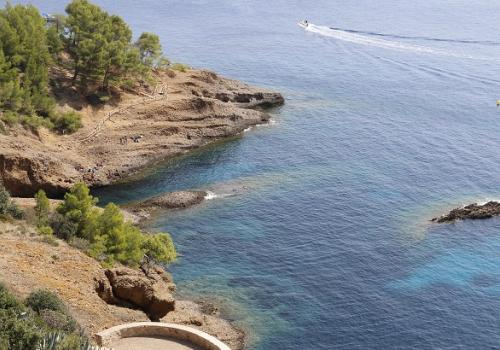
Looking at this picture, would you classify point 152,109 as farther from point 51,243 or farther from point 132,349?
point 132,349

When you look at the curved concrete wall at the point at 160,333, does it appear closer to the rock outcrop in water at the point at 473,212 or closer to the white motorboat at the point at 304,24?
the rock outcrop in water at the point at 473,212

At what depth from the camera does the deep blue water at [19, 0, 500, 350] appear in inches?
2499

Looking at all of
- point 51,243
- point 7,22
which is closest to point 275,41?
point 7,22

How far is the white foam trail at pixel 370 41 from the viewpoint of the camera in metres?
156

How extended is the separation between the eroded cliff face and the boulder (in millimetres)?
30311

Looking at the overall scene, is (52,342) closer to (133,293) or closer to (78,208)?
(133,293)

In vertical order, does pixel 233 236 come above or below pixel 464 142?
below

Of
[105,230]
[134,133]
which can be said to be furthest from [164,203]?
[105,230]

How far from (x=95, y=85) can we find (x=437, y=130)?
57653 millimetres

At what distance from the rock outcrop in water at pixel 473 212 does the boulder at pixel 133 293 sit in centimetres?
4044

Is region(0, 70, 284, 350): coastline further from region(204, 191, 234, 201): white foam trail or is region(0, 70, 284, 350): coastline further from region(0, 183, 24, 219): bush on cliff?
region(0, 183, 24, 219): bush on cliff

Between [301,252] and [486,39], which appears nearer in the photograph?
[301,252]

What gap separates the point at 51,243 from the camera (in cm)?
5672

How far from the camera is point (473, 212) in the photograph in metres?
84.6
